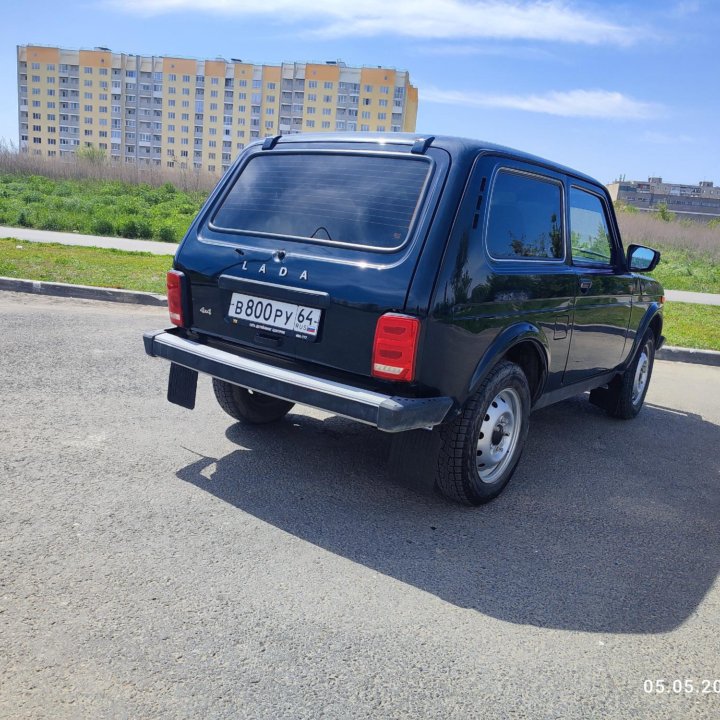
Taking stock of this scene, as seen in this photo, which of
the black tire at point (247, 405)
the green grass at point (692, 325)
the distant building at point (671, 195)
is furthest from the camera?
the distant building at point (671, 195)

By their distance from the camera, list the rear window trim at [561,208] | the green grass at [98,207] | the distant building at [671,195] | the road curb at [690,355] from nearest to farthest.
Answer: the rear window trim at [561,208], the road curb at [690,355], the green grass at [98,207], the distant building at [671,195]

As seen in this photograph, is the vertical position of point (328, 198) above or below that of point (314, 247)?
above

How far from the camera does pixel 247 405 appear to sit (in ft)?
15.5

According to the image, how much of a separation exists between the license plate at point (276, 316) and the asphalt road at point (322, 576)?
0.93 metres

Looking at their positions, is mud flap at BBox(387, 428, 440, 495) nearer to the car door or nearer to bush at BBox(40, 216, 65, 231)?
the car door

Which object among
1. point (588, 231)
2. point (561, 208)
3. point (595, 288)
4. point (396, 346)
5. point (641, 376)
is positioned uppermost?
Result: point (561, 208)

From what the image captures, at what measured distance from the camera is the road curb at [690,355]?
9019mm

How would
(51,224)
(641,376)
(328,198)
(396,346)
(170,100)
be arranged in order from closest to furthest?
(396,346) → (328,198) → (641,376) → (51,224) → (170,100)

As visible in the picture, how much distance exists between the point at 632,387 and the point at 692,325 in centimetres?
585

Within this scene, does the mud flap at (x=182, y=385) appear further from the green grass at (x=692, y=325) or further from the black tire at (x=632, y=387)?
the green grass at (x=692, y=325)

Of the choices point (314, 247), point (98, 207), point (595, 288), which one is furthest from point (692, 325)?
point (98, 207)

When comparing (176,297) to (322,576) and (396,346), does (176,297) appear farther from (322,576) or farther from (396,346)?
(322,576)

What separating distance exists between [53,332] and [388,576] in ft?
17.9
